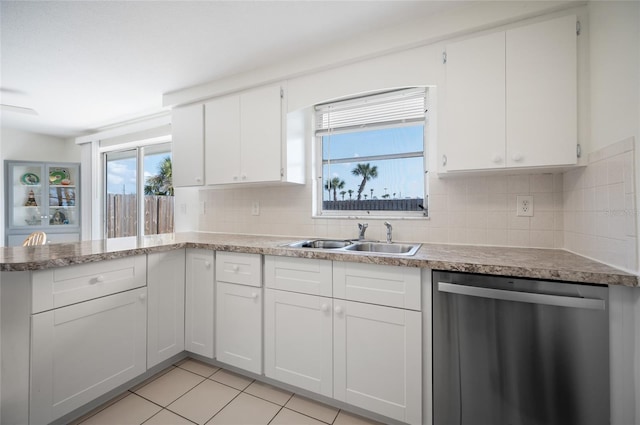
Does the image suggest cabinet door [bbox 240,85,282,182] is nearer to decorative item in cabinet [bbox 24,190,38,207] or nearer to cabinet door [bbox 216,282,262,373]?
cabinet door [bbox 216,282,262,373]

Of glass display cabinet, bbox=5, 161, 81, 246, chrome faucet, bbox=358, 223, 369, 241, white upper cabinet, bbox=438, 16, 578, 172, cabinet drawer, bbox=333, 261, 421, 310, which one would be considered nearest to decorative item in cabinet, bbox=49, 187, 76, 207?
glass display cabinet, bbox=5, 161, 81, 246

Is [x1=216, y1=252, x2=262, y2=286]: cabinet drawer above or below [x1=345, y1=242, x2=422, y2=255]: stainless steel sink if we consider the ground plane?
below

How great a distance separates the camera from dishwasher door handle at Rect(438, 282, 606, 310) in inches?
41.8

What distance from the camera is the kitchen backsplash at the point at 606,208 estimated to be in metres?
1.03

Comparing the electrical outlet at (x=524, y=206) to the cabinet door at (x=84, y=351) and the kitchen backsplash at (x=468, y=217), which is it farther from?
the cabinet door at (x=84, y=351)

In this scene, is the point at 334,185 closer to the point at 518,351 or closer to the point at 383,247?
the point at 383,247

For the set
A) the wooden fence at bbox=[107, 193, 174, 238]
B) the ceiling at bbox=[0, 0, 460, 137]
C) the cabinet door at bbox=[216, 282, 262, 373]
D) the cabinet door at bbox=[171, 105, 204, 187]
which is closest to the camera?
the ceiling at bbox=[0, 0, 460, 137]

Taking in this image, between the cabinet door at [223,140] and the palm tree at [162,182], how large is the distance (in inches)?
50.1

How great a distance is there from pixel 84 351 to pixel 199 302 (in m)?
0.66

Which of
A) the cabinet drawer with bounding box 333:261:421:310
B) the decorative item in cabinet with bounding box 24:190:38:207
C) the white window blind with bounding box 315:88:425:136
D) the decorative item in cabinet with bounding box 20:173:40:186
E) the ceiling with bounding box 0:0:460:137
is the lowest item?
the cabinet drawer with bounding box 333:261:421:310

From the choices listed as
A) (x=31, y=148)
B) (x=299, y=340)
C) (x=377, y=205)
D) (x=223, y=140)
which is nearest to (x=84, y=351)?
(x=299, y=340)

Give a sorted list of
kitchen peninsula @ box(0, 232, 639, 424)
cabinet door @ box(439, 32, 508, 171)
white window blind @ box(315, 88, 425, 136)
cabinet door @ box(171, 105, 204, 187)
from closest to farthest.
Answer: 1. kitchen peninsula @ box(0, 232, 639, 424)
2. cabinet door @ box(439, 32, 508, 171)
3. white window blind @ box(315, 88, 425, 136)
4. cabinet door @ box(171, 105, 204, 187)

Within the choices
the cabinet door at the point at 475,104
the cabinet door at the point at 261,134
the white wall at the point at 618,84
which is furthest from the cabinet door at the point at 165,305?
the white wall at the point at 618,84

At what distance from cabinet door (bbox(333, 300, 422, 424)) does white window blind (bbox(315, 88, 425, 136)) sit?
146 cm
